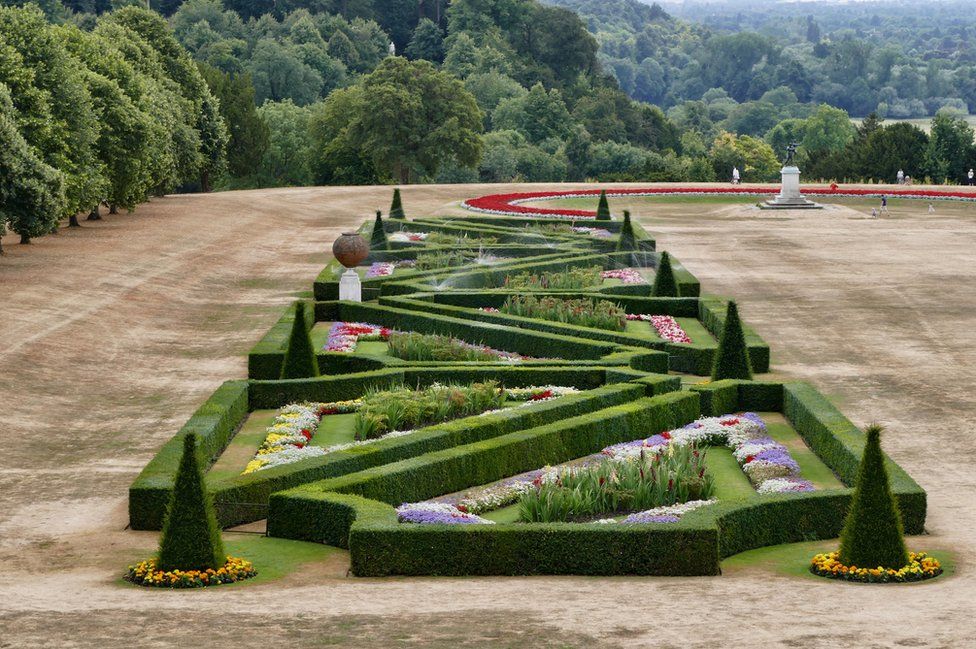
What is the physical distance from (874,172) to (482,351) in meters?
77.9

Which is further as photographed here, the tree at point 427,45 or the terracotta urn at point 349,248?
the tree at point 427,45

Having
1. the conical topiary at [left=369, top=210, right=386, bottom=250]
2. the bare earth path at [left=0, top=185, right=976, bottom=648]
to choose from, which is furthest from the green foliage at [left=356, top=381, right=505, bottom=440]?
the conical topiary at [left=369, top=210, right=386, bottom=250]

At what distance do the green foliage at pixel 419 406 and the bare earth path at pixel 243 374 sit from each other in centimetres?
348

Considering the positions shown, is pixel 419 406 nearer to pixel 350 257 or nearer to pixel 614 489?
pixel 614 489

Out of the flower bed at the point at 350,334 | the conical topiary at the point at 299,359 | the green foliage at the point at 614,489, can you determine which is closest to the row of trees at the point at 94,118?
the flower bed at the point at 350,334

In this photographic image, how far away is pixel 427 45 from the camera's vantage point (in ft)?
574

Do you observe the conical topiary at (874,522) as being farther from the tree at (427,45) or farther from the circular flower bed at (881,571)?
the tree at (427,45)

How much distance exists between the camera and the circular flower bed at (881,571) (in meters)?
16.6

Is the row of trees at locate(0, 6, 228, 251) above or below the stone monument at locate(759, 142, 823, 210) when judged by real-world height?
above

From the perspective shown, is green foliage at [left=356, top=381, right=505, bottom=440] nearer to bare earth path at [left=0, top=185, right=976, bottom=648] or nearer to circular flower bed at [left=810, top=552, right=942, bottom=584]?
bare earth path at [left=0, top=185, right=976, bottom=648]

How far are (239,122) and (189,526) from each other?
82.2 metres

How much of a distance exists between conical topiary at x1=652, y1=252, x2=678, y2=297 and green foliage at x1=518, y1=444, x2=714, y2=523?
17309mm

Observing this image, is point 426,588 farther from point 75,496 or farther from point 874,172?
point 874,172

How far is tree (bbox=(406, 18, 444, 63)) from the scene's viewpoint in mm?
174500
